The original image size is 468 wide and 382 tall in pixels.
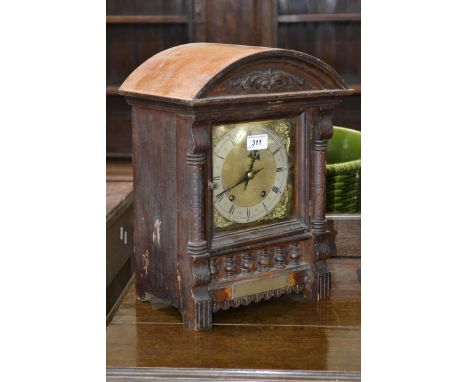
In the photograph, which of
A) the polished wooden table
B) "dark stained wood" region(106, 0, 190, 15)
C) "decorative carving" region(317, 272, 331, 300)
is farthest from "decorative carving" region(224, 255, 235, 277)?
"dark stained wood" region(106, 0, 190, 15)

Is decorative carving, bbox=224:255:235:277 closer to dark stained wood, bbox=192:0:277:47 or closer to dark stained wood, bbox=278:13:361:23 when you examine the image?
dark stained wood, bbox=192:0:277:47

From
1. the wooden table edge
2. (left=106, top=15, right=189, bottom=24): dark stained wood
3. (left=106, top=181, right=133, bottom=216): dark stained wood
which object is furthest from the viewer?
(left=106, top=15, right=189, bottom=24): dark stained wood

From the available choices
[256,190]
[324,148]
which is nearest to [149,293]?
[256,190]

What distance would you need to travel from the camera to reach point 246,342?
66.2 inches

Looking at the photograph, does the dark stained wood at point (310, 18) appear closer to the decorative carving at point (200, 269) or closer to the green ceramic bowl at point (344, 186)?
the green ceramic bowl at point (344, 186)

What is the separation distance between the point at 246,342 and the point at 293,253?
→ 25cm

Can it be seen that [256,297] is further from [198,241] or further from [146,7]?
[146,7]

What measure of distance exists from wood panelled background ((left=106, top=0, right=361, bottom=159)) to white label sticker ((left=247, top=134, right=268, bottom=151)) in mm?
2262

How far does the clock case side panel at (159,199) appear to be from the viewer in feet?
5.63

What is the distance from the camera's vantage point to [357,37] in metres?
4.07

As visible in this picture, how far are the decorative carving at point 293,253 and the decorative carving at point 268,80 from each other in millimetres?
329

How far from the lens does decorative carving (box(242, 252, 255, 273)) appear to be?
5.85 feet

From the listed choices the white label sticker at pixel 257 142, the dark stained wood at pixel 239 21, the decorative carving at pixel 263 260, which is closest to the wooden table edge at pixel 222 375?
the decorative carving at pixel 263 260

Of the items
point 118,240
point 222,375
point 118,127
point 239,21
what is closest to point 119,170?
point 118,127
